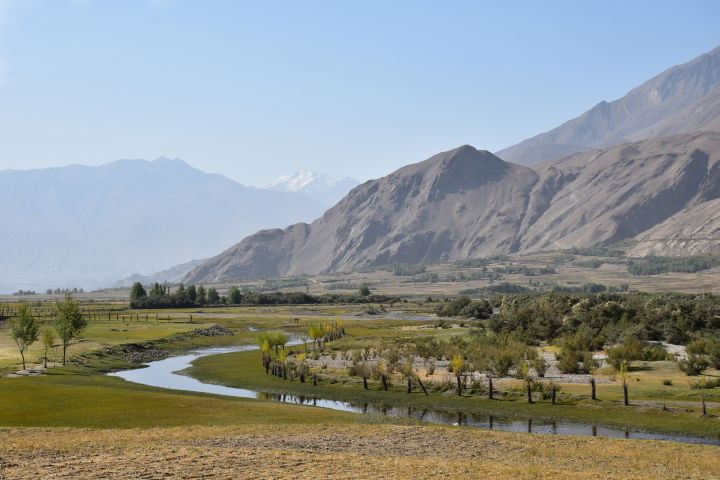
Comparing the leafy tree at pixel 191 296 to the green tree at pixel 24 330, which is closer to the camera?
the green tree at pixel 24 330

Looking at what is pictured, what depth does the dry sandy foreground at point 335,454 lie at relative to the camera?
26250mm

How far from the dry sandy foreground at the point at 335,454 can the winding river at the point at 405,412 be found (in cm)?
482

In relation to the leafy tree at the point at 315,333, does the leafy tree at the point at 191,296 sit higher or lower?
higher

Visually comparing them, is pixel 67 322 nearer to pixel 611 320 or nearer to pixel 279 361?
pixel 279 361

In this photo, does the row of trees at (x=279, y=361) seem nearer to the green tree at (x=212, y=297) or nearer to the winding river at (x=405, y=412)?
the winding river at (x=405, y=412)

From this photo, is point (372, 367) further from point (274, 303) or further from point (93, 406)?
point (274, 303)

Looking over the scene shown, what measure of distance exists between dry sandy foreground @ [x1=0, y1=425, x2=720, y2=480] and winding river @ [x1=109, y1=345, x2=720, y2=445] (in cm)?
482

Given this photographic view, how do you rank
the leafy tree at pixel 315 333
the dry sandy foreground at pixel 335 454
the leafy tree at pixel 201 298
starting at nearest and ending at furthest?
the dry sandy foreground at pixel 335 454, the leafy tree at pixel 315 333, the leafy tree at pixel 201 298

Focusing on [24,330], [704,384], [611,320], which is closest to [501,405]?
[704,384]

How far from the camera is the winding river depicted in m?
40.3

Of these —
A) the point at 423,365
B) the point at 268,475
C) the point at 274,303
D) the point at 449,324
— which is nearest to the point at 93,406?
the point at 268,475

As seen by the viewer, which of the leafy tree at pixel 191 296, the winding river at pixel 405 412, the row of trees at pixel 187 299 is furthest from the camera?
the leafy tree at pixel 191 296

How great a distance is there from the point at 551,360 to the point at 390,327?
54.3 metres

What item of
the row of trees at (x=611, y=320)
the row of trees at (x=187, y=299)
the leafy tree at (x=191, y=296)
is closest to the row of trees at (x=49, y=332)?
the row of trees at (x=611, y=320)
